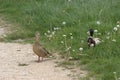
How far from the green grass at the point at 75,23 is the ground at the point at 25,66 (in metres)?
0.37

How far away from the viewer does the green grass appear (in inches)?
278

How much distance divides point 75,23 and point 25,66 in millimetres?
Result: 2126

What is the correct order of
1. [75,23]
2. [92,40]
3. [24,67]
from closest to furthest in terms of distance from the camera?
[24,67]
[92,40]
[75,23]

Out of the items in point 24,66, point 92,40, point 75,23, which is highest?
point 92,40

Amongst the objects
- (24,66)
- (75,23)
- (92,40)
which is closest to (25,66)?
(24,66)

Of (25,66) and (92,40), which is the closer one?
(25,66)

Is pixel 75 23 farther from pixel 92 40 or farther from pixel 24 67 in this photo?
A: pixel 24 67

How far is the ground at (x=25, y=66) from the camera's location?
6653 mm

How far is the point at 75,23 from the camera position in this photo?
29.6 ft

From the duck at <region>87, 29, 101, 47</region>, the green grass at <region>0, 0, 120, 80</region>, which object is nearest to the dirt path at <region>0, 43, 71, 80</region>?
the green grass at <region>0, 0, 120, 80</region>

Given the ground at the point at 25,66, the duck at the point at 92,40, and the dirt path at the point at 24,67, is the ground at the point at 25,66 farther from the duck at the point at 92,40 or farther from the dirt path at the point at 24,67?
the duck at the point at 92,40

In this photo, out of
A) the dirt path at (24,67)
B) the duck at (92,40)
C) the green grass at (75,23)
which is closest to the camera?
the dirt path at (24,67)

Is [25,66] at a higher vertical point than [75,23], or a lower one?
lower

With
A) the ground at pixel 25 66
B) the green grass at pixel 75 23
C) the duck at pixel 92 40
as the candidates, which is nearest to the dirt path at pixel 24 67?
the ground at pixel 25 66
